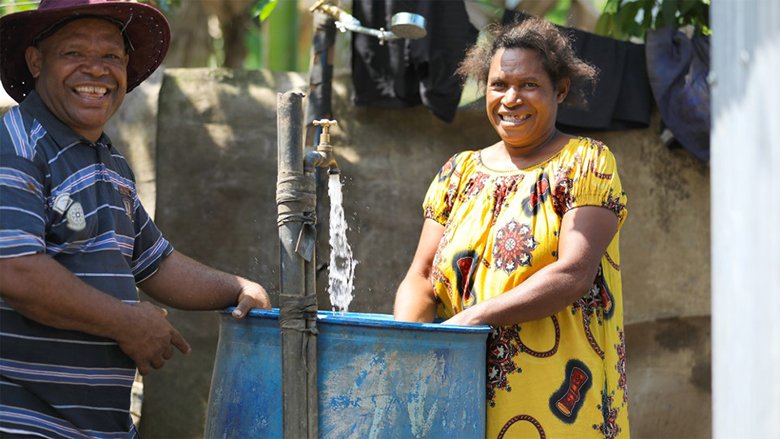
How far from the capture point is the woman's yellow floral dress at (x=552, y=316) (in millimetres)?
2725

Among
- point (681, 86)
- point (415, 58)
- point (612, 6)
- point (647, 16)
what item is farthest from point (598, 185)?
point (612, 6)

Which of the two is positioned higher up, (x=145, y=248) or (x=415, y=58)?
(x=415, y=58)

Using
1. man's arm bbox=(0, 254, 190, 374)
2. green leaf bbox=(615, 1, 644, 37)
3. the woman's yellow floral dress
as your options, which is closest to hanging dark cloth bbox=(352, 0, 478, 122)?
green leaf bbox=(615, 1, 644, 37)

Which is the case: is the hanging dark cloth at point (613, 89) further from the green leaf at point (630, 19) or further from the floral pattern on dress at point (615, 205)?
the floral pattern on dress at point (615, 205)

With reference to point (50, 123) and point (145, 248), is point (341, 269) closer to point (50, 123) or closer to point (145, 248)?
point (145, 248)

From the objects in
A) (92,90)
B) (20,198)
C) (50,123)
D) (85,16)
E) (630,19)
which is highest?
(630,19)

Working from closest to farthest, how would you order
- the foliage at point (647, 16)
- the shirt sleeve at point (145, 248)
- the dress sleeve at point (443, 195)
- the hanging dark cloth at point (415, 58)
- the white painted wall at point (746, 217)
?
the white painted wall at point (746, 217), the shirt sleeve at point (145, 248), the dress sleeve at point (443, 195), the hanging dark cloth at point (415, 58), the foliage at point (647, 16)

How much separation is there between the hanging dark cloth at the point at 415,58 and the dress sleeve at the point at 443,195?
1.77m

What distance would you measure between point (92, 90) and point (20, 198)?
39 cm

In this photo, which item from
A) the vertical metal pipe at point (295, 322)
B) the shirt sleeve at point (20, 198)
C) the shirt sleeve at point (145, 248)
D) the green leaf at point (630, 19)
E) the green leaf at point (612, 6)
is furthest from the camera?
the green leaf at point (612, 6)

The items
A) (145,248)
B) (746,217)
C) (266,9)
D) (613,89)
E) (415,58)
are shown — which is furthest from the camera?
(613,89)

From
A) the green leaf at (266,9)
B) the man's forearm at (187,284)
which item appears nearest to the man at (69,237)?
the man's forearm at (187,284)

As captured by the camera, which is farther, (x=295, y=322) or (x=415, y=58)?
(x=415, y=58)

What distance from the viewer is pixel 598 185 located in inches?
110
